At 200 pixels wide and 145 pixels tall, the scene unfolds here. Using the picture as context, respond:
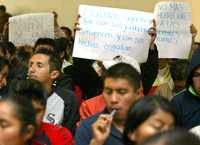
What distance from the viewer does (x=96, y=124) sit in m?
2.55

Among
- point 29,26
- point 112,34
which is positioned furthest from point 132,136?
point 29,26

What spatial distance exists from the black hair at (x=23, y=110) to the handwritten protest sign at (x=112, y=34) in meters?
1.31

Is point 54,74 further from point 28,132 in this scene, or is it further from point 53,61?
point 28,132

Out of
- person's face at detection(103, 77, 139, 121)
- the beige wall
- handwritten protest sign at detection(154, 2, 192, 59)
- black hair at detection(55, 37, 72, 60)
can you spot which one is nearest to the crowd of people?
person's face at detection(103, 77, 139, 121)

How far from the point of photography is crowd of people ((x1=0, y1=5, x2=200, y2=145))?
2.30 metres

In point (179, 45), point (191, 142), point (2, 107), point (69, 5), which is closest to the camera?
point (191, 142)

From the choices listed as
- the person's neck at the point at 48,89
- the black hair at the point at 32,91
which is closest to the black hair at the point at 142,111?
the black hair at the point at 32,91

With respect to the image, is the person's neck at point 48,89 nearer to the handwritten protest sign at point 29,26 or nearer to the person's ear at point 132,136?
the handwritten protest sign at point 29,26

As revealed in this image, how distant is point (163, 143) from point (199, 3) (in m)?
6.01

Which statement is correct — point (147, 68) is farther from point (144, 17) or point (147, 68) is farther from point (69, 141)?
point (69, 141)

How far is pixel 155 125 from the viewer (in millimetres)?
2234

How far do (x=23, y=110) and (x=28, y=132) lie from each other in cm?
12

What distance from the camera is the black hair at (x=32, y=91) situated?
292cm

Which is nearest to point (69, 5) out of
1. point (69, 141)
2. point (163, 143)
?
point (69, 141)
